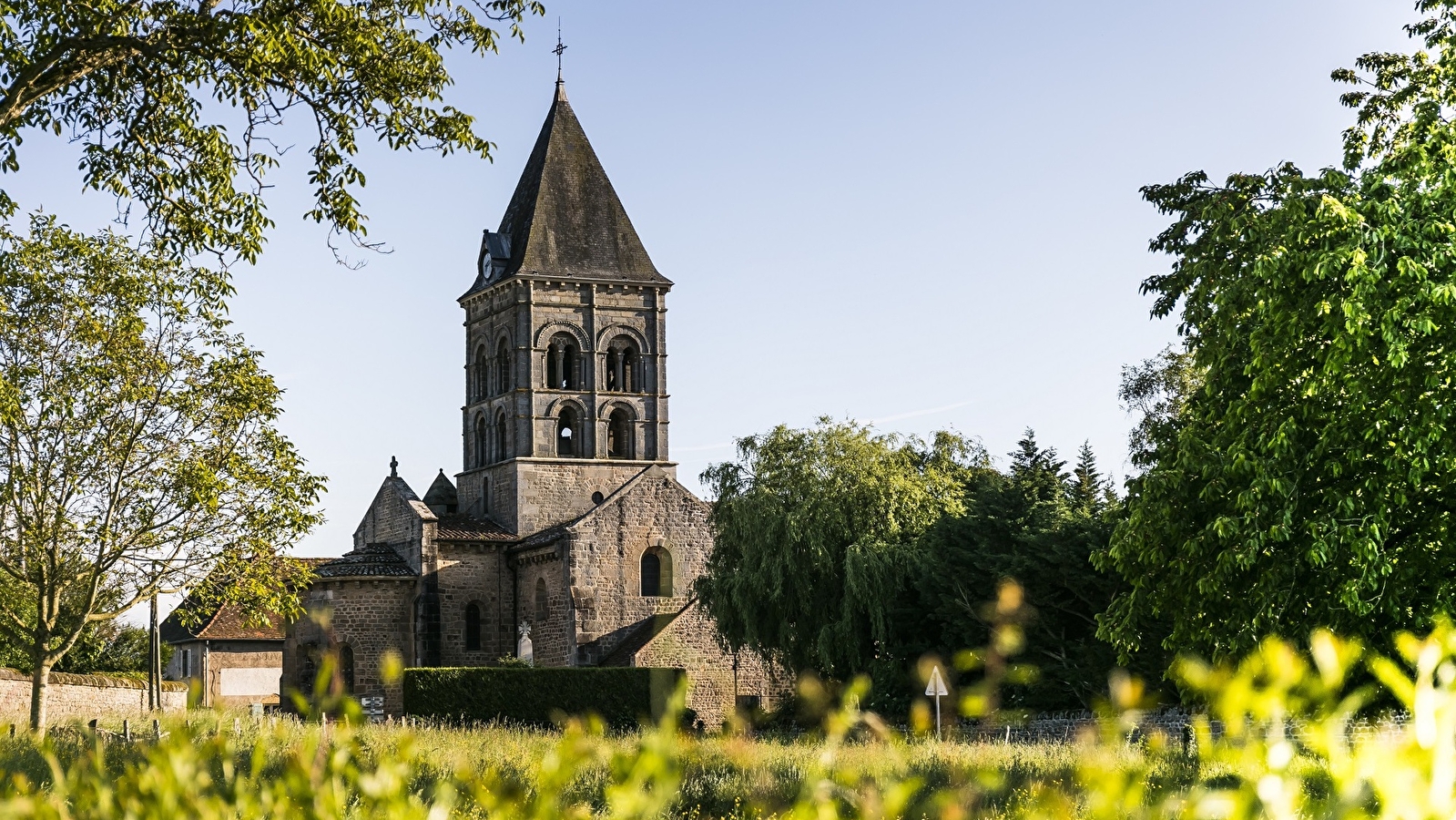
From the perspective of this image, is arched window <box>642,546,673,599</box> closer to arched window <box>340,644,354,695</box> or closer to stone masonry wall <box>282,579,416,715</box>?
stone masonry wall <box>282,579,416,715</box>

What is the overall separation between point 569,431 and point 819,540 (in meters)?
18.7

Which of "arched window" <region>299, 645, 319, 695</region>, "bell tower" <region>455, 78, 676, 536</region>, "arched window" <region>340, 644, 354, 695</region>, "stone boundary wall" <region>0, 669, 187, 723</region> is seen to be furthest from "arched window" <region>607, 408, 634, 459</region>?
"stone boundary wall" <region>0, 669, 187, 723</region>

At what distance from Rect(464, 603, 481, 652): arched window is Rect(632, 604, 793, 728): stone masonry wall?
A: 6.66 meters

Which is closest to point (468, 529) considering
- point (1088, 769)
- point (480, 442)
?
point (480, 442)

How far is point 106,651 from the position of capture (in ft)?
197

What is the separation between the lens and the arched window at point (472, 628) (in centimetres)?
4891

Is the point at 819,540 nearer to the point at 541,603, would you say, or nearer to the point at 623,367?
the point at 541,603

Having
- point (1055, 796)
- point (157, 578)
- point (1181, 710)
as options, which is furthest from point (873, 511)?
point (1055, 796)

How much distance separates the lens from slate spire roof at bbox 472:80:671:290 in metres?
53.4

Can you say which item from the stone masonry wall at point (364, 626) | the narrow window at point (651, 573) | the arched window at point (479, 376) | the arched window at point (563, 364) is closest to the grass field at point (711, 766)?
the stone masonry wall at point (364, 626)

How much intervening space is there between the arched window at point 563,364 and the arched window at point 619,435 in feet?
5.50

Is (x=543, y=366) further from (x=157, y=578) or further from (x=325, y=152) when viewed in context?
(x=325, y=152)

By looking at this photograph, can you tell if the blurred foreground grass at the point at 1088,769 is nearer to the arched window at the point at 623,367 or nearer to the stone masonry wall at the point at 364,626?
the stone masonry wall at the point at 364,626

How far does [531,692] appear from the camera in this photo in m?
39.7
